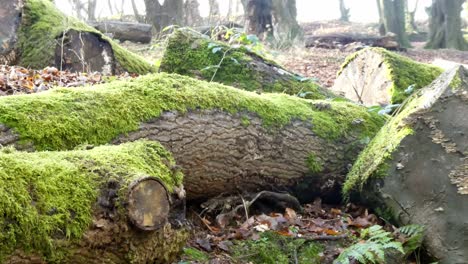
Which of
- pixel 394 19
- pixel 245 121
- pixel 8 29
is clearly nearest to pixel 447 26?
pixel 394 19

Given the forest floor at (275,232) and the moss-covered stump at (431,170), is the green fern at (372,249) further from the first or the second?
the moss-covered stump at (431,170)

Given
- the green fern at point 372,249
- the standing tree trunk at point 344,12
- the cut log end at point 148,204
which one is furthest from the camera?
the standing tree trunk at point 344,12

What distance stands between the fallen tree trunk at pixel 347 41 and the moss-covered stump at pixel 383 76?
10.9 meters

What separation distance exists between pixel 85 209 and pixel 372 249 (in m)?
1.82

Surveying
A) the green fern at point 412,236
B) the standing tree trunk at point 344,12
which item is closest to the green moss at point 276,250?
the green fern at point 412,236

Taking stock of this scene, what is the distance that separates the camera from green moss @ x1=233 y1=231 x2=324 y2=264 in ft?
11.4

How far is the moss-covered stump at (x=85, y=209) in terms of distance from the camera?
228cm

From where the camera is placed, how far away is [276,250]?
3.56m

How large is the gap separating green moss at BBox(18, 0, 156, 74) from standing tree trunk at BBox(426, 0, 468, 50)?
688 inches

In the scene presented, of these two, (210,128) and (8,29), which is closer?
(210,128)

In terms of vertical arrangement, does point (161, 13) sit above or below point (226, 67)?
above

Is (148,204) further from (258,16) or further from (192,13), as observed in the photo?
(192,13)

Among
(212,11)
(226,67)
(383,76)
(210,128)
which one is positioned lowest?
(210,128)

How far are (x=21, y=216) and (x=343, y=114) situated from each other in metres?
3.51
